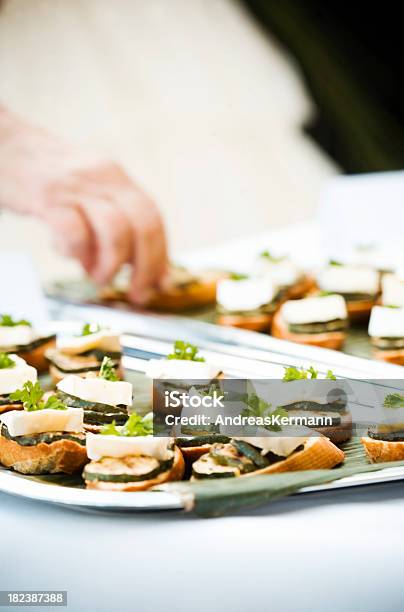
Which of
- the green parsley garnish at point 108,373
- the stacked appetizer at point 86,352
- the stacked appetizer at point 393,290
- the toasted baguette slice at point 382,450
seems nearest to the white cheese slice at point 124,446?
the green parsley garnish at point 108,373

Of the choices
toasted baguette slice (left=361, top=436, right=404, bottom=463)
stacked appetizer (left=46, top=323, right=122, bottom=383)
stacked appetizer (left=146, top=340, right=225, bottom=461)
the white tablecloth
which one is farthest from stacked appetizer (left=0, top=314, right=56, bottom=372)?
toasted baguette slice (left=361, top=436, right=404, bottom=463)

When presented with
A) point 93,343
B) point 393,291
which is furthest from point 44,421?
point 393,291

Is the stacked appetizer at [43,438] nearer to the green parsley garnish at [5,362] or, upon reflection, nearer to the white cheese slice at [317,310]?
the green parsley garnish at [5,362]

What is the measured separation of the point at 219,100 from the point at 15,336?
220 inches

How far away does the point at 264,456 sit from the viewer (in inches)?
73.5

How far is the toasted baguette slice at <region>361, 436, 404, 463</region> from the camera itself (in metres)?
1.91

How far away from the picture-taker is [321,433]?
204cm

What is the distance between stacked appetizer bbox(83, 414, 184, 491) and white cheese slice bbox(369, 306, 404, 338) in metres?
1.20

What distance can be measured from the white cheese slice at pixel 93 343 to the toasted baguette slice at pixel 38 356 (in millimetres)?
186

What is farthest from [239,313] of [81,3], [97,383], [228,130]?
[228,130]

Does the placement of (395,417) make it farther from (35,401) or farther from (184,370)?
(35,401)

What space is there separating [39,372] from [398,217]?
256cm

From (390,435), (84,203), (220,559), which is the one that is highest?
(84,203)

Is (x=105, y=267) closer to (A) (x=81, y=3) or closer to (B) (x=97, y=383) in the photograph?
(B) (x=97, y=383)
